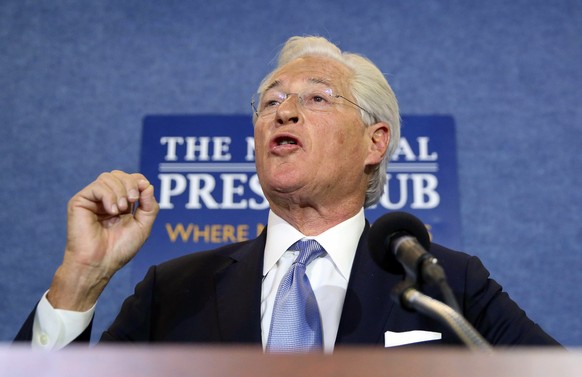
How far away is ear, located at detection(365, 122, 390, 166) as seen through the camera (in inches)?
66.0

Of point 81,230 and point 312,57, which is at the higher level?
point 312,57

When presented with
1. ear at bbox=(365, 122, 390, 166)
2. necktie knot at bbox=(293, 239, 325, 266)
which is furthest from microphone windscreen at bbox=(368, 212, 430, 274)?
ear at bbox=(365, 122, 390, 166)

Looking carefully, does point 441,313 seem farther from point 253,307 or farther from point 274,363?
point 253,307

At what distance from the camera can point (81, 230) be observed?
1.27 meters

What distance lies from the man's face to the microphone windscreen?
0.56 metres

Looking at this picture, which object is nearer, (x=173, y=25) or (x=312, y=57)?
(x=312, y=57)

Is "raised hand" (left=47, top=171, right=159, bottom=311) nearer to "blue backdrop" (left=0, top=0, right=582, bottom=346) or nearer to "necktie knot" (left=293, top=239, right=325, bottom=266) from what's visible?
"necktie knot" (left=293, top=239, right=325, bottom=266)

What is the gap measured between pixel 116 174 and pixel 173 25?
1.40 m

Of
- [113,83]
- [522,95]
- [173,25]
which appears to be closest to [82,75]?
[113,83]

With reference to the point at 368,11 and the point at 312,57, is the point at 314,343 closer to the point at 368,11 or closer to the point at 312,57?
the point at 312,57

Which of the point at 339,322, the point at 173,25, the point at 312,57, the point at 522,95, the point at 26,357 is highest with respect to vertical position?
the point at 173,25

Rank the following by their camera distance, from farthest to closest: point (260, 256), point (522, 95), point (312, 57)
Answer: point (522, 95), point (312, 57), point (260, 256)

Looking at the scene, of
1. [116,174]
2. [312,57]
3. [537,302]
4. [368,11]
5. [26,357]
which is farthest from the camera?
[368,11]

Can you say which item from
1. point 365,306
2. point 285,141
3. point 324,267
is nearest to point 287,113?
point 285,141
